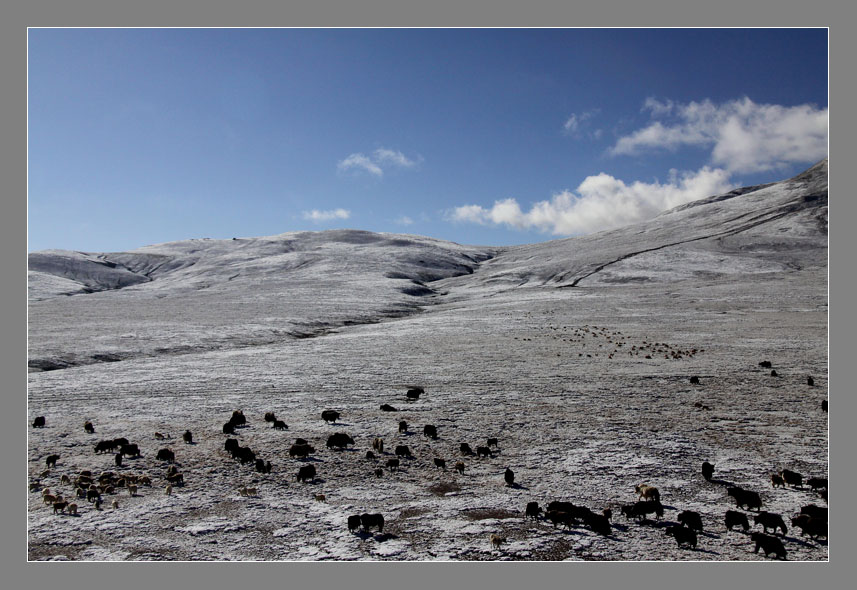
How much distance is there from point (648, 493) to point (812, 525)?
2936 mm

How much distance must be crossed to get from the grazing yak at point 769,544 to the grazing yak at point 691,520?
1017 millimetres

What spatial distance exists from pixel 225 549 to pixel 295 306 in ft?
197

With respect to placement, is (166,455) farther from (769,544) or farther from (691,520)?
(769,544)

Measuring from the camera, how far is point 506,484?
1370cm

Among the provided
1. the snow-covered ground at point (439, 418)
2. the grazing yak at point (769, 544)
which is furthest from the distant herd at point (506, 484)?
the snow-covered ground at point (439, 418)

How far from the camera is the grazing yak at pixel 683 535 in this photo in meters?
10.3

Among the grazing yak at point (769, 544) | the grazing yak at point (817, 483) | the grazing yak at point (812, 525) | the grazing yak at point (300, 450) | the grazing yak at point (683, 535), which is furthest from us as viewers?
the grazing yak at point (300, 450)

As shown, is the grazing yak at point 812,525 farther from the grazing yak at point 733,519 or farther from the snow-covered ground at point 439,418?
the grazing yak at point 733,519

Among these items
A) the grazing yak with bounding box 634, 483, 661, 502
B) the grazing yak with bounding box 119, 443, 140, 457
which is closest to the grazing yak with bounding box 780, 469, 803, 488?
the grazing yak with bounding box 634, 483, 661, 502

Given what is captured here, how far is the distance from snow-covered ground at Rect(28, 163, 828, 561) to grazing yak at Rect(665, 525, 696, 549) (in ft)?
0.56

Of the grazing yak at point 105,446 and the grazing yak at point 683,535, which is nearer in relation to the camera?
the grazing yak at point 683,535

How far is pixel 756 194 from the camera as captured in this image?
17100 cm

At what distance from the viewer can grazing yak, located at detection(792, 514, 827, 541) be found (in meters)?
10.4

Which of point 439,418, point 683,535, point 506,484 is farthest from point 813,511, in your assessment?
point 439,418
